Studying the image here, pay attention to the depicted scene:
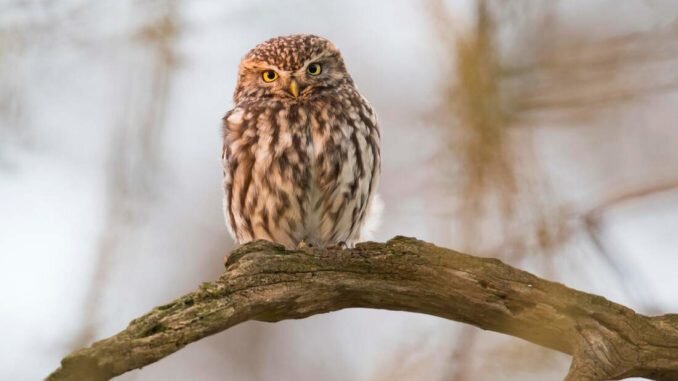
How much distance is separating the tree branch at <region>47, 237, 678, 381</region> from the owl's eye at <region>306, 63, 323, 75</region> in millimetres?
1929

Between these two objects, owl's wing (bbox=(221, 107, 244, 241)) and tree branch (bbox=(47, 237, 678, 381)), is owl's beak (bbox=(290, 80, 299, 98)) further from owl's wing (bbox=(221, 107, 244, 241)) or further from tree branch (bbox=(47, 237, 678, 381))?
tree branch (bbox=(47, 237, 678, 381))

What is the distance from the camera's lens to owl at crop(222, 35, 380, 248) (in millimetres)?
5945

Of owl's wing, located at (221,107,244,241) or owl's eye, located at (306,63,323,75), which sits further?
owl's eye, located at (306,63,323,75)

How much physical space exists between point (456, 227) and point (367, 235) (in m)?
3.10

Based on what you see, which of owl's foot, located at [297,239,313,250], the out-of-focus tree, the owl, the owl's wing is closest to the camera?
the out-of-focus tree

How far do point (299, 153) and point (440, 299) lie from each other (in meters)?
1.58

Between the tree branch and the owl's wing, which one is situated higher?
the owl's wing

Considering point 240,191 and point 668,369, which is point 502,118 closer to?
point 668,369

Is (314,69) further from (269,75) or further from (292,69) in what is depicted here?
(269,75)

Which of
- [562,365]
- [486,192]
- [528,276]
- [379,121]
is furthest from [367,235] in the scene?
[486,192]

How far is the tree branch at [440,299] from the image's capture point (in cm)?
427

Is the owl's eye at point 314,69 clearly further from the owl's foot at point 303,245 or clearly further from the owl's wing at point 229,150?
the owl's foot at point 303,245

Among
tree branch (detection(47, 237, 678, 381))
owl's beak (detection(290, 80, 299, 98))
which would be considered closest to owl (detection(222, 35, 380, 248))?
owl's beak (detection(290, 80, 299, 98))

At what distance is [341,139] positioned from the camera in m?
6.00
